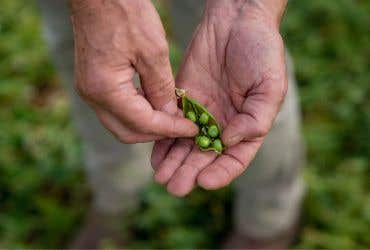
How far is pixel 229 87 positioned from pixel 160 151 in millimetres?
273

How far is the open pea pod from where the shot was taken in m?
1.72

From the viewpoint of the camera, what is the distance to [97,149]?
263cm

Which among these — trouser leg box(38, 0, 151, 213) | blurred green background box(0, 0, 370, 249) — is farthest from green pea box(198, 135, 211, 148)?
blurred green background box(0, 0, 370, 249)

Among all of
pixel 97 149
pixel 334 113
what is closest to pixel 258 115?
pixel 97 149

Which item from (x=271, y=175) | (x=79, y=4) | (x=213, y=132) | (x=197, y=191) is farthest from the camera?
(x=197, y=191)

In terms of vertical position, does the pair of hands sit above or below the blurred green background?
above

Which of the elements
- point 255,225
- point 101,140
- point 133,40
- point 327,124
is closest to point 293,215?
point 255,225

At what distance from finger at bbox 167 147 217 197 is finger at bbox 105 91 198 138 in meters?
0.08

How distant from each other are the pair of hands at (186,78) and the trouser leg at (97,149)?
2.27 ft

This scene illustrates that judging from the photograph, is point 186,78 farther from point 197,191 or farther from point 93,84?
point 197,191

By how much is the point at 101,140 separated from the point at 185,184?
3.23 ft

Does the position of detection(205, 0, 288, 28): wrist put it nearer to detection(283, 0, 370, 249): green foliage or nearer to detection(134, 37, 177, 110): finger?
detection(134, 37, 177, 110): finger

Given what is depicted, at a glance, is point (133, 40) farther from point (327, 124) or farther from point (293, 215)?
point (327, 124)

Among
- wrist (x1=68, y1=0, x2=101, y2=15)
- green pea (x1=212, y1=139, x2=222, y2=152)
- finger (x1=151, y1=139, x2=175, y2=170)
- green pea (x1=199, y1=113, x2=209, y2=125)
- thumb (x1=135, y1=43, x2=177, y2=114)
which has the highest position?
wrist (x1=68, y1=0, x2=101, y2=15)
